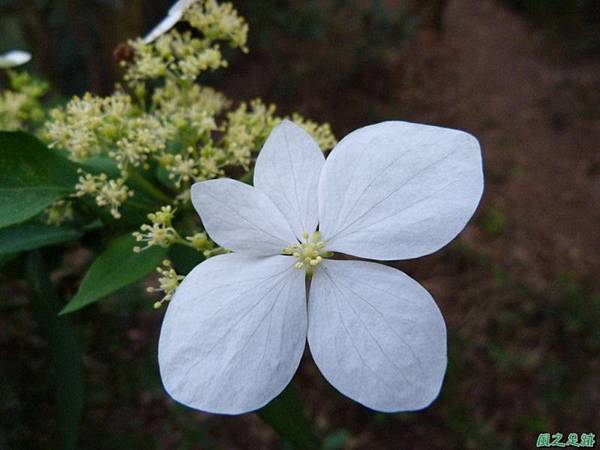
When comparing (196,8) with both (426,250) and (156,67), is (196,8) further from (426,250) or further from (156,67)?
(426,250)

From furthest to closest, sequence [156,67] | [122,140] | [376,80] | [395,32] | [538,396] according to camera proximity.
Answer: [376,80] < [395,32] < [538,396] < [156,67] < [122,140]

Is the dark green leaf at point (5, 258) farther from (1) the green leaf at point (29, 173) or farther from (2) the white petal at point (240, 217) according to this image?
(2) the white petal at point (240, 217)

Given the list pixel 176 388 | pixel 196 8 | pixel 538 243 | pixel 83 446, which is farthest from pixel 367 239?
pixel 538 243

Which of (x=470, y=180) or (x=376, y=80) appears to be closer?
(x=470, y=180)

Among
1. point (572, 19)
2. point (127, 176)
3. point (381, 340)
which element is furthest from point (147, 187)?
point (572, 19)

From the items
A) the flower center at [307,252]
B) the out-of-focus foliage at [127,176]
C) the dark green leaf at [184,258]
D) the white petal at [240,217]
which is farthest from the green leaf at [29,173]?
the flower center at [307,252]

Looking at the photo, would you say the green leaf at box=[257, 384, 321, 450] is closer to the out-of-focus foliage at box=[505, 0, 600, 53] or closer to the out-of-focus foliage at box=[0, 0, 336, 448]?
the out-of-focus foliage at box=[0, 0, 336, 448]

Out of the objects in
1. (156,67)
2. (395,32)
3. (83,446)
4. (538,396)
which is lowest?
(538,396)
